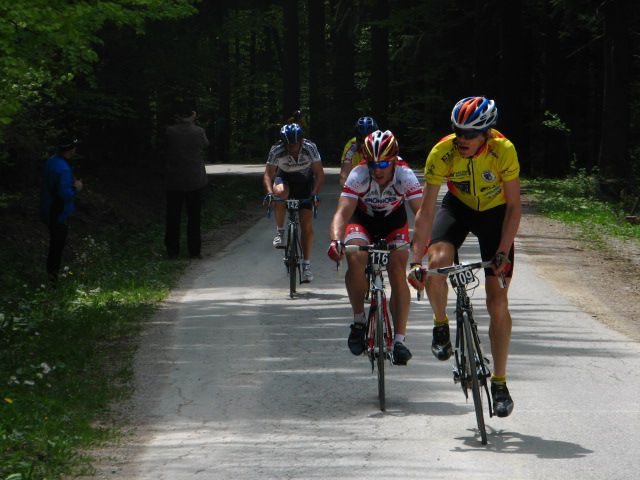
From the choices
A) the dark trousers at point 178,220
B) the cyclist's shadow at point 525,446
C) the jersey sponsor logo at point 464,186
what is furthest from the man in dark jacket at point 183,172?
the cyclist's shadow at point 525,446

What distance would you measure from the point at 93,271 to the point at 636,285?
739cm

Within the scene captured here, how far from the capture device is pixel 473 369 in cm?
715

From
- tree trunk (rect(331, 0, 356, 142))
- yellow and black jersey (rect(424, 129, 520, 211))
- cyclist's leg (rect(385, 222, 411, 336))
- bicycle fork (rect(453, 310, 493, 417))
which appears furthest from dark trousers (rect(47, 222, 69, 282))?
tree trunk (rect(331, 0, 356, 142))

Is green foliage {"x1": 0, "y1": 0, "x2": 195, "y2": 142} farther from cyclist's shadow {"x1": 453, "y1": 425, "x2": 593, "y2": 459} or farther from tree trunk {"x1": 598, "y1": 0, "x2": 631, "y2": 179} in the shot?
tree trunk {"x1": 598, "y1": 0, "x2": 631, "y2": 179}

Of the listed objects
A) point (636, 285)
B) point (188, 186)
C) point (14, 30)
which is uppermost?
point (14, 30)

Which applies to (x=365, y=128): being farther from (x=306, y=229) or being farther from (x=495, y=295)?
(x=495, y=295)

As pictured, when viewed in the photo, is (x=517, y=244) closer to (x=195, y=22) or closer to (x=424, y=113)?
(x=195, y=22)

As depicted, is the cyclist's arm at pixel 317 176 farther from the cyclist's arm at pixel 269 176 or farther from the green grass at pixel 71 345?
the green grass at pixel 71 345

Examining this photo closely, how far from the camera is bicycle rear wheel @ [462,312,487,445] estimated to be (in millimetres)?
7020

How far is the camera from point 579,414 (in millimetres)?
7777

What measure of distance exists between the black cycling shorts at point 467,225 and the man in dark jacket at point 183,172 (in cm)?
1016

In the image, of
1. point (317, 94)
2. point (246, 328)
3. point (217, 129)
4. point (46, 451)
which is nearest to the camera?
point (46, 451)

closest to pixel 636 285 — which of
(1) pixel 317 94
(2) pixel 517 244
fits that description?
(2) pixel 517 244

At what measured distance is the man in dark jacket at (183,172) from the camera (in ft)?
57.6
